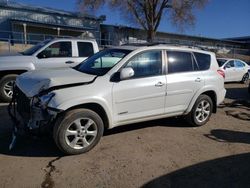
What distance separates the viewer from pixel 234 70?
1413 cm

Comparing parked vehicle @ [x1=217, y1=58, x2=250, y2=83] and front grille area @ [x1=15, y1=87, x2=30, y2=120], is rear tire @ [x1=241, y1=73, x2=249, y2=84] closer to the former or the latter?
parked vehicle @ [x1=217, y1=58, x2=250, y2=83]

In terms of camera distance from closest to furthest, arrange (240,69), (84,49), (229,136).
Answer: (229,136) → (84,49) → (240,69)

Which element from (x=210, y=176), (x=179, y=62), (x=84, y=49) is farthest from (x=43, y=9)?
(x=210, y=176)

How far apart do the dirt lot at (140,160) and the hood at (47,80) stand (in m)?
1.00

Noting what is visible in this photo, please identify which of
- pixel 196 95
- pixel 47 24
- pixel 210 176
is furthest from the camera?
pixel 47 24

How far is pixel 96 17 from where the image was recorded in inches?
1403

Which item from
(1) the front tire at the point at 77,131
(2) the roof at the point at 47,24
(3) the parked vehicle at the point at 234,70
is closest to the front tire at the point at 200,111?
(1) the front tire at the point at 77,131

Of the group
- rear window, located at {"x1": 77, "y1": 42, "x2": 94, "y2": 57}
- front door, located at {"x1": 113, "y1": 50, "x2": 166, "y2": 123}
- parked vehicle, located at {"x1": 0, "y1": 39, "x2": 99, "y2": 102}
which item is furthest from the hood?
rear window, located at {"x1": 77, "y1": 42, "x2": 94, "y2": 57}

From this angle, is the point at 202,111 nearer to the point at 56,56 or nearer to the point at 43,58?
the point at 56,56

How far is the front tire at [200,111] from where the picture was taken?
598 cm

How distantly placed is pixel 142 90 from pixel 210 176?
73.0 inches

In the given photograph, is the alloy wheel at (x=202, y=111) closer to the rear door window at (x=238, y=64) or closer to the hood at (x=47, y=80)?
the hood at (x=47, y=80)

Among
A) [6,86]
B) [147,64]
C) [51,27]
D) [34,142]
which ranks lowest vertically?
[34,142]

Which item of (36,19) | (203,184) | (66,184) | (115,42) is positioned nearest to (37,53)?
(66,184)
